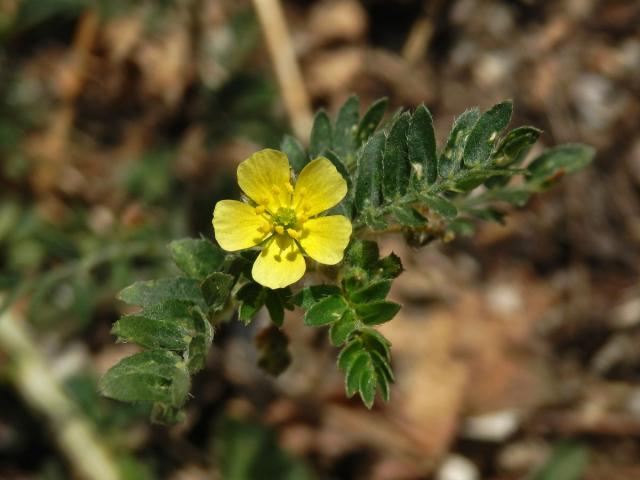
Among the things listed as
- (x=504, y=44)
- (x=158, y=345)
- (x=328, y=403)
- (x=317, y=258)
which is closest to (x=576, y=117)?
A: (x=504, y=44)

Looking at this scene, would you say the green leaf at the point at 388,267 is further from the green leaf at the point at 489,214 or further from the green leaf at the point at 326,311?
the green leaf at the point at 489,214

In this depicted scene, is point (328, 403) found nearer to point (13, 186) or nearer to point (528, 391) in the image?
point (528, 391)

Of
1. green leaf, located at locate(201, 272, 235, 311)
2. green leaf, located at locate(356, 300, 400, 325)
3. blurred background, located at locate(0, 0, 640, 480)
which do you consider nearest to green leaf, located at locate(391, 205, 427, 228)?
green leaf, located at locate(356, 300, 400, 325)

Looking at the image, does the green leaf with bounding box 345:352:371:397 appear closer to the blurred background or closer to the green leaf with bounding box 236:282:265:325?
the green leaf with bounding box 236:282:265:325

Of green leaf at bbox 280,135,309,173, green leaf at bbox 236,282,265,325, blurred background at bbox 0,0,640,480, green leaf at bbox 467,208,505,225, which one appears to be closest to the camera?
green leaf at bbox 236,282,265,325

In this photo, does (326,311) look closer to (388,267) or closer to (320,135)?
(388,267)

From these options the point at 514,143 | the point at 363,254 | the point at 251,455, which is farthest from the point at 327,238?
the point at 251,455
